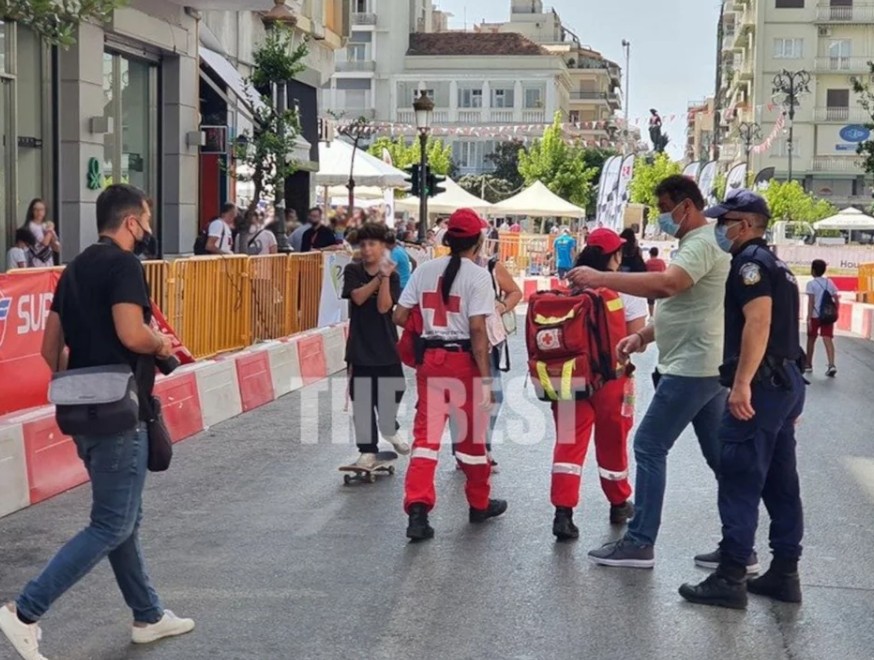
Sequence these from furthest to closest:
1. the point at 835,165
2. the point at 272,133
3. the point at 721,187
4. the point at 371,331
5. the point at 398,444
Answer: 1. the point at 835,165
2. the point at 721,187
3. the point at 272,133
4. the point at 398,444
5. the point at 371,331

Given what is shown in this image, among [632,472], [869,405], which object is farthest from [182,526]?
[869,405]

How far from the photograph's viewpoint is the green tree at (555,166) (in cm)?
8656

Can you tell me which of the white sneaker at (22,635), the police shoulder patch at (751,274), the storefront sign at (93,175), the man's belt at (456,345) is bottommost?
the white sneaker at (22,635)

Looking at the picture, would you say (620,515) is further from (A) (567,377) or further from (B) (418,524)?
(B) (418,524)

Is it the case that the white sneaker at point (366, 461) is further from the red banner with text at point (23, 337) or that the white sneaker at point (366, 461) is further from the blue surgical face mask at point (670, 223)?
the blue surgical face mask at point (670, 223)

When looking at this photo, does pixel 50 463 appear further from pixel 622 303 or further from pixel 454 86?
pixel 454 86

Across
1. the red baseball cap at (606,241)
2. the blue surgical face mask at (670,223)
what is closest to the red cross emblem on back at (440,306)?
the red baseball cap at (606,241)

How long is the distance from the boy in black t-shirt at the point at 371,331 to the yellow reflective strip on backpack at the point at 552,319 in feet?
5.96

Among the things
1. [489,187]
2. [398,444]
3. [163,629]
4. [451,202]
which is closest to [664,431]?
[163,629]

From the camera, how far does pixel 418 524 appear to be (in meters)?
7.82

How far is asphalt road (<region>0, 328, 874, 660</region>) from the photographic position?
5949 millimetres

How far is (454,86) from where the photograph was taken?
101750 millimetres

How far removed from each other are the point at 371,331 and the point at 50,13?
2.96 metres

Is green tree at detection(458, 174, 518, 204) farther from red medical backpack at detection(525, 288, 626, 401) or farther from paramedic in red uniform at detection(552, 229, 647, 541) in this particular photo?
red medical backpack at detection(525, 288, 626, 401)
